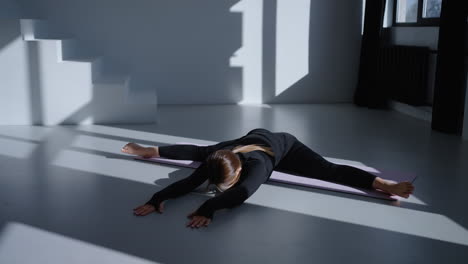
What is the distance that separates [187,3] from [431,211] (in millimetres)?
4085

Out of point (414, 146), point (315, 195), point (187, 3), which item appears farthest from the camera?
point (187, 3)

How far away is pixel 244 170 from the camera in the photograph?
8.61 ft

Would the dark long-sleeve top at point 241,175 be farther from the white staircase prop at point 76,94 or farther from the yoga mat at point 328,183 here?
the white staircase prop at point 76,94

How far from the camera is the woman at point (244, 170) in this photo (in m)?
2.42

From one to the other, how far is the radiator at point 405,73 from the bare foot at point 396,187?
2.74m

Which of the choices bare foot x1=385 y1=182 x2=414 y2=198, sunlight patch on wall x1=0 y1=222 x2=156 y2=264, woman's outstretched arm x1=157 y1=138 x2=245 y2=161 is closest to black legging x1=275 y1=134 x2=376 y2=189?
bare foot x1=385 y1=182 x2=414 y2=198

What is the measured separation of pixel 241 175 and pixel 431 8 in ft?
11.7

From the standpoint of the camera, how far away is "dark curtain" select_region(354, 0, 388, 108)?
5.79 metres

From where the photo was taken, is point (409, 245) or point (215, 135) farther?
point (215, 135)

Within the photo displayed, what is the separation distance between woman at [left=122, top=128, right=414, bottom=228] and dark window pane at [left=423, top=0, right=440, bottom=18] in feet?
9.29

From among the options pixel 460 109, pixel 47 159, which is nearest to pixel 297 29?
pixel 460 109

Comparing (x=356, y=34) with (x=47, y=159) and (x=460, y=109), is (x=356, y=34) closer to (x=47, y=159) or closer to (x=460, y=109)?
(x=460, y=109)

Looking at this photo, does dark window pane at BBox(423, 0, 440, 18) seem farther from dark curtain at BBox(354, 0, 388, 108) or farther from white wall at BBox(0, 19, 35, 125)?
white wall at BBox(0, 19, 35, 125)

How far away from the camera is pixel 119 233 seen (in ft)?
7.14
